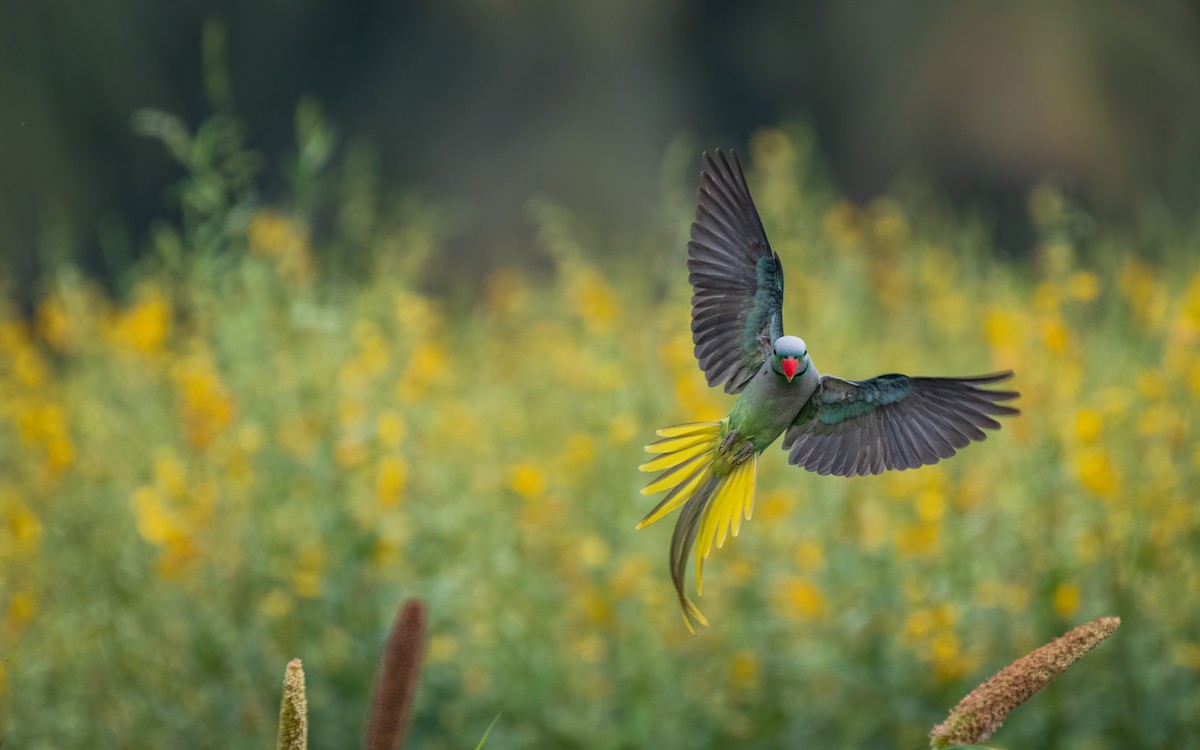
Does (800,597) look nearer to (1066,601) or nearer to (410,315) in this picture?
(1066,601)

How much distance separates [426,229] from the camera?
2.49 metres

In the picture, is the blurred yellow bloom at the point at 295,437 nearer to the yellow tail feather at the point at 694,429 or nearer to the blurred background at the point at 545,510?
the blurred background at the point at 545,510

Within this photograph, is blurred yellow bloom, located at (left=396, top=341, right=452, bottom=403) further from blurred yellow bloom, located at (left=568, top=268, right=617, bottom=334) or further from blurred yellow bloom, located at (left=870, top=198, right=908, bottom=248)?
blurred yellow bloom, located at (left=870, top=198, right=908, bottom=248)

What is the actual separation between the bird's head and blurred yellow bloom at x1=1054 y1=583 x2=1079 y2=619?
1439 millimetres

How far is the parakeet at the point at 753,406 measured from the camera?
0.63m

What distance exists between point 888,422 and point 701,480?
0.34ft

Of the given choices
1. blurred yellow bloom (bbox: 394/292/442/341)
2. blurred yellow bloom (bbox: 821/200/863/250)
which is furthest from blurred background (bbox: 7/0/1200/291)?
blurred yellow bloom (bbox: 394/292/442/341)

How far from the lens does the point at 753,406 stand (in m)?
0.65

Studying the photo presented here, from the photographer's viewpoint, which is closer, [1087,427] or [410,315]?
[1087,427]

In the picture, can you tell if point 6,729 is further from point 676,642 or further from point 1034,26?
point 1034,26

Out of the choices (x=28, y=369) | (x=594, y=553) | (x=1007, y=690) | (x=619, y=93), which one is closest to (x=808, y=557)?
(x=594, y=553)

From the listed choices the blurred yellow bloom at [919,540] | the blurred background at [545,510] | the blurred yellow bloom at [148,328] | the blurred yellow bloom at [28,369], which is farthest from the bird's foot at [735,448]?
the blurred yellow bloom at [28,369]

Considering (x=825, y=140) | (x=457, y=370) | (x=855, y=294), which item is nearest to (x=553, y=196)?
(x=825, y=140)

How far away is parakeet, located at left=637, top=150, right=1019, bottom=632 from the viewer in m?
0.63
